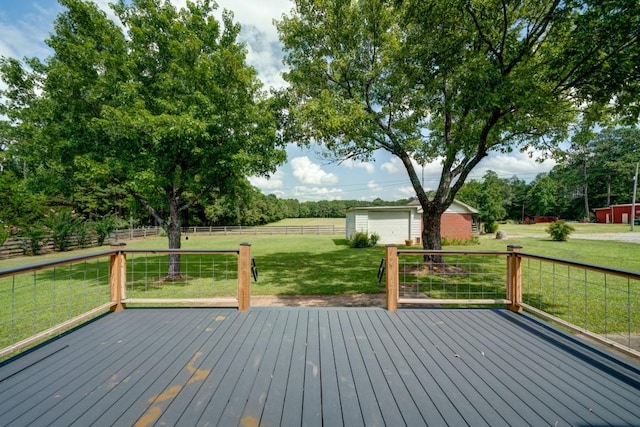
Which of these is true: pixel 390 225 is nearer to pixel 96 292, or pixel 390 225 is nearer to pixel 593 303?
pixel 593 303

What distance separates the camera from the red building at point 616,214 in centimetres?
3372

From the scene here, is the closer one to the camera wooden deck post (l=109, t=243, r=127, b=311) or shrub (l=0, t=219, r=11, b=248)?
wooden deck post (l=109, t=243, r=127, b=311)

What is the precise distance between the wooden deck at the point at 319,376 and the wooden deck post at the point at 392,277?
1.37ft

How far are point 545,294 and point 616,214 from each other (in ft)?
145

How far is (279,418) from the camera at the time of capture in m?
1.95

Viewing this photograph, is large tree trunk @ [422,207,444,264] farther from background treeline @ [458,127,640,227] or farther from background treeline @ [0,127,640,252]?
background treeline @ [458,127,640,227]

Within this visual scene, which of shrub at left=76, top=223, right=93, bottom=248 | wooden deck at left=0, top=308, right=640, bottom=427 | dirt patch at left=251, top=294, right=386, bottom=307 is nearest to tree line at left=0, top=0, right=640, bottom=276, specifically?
dirt patch at left=251, top=294, right=386, bottom=307

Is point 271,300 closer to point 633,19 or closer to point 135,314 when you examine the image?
point 135,314

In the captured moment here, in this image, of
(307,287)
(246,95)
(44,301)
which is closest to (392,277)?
(307,287)

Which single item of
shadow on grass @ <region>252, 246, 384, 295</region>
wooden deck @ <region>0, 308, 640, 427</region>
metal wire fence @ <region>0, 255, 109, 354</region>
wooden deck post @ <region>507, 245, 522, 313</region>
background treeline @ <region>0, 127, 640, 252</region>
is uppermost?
background treeline @ <region>0, 127, 640, 252</region>

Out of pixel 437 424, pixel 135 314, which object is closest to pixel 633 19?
pixel 437 424

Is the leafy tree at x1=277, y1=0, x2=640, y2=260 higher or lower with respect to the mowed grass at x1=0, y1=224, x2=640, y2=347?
higher

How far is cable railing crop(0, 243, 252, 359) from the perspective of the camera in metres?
3.70

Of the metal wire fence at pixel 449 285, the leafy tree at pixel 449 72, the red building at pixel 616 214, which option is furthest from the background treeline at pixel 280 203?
the metal wire fence at pixel 449 285
